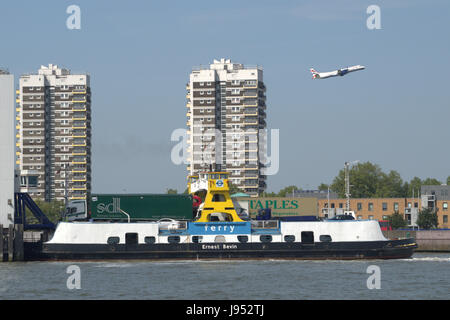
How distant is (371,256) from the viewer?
57.7 m

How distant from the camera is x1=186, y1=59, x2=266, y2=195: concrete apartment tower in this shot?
15838 cm

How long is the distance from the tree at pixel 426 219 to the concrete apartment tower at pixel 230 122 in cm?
4492

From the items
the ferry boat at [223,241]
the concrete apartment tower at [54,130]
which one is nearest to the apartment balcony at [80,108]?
the concrete apartment tower at [54,130]

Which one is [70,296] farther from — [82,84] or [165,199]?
[82,84]

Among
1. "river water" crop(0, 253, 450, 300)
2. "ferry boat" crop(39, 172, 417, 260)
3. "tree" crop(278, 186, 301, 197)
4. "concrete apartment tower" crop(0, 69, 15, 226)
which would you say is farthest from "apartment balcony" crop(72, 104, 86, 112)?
"river water" crop(0, 253, 450, 300)

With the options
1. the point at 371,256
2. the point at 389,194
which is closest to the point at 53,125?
the point at 389,194

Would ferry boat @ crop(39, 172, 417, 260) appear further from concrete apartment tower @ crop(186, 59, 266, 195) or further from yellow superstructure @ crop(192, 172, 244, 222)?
concrete apartment tower @ crop(186, 59, 266, 195)

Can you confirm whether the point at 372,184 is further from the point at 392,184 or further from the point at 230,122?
the point at 230,122

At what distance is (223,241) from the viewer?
191 feet

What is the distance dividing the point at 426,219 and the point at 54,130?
3259 inches

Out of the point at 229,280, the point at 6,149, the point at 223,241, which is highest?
the point at 6,149

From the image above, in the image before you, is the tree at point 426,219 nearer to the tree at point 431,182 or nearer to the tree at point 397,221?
the tree at point 397,221

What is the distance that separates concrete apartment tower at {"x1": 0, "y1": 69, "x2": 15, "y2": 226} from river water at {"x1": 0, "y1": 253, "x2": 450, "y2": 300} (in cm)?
596

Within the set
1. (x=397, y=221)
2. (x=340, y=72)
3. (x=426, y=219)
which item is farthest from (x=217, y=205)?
(x=426, y=219)
